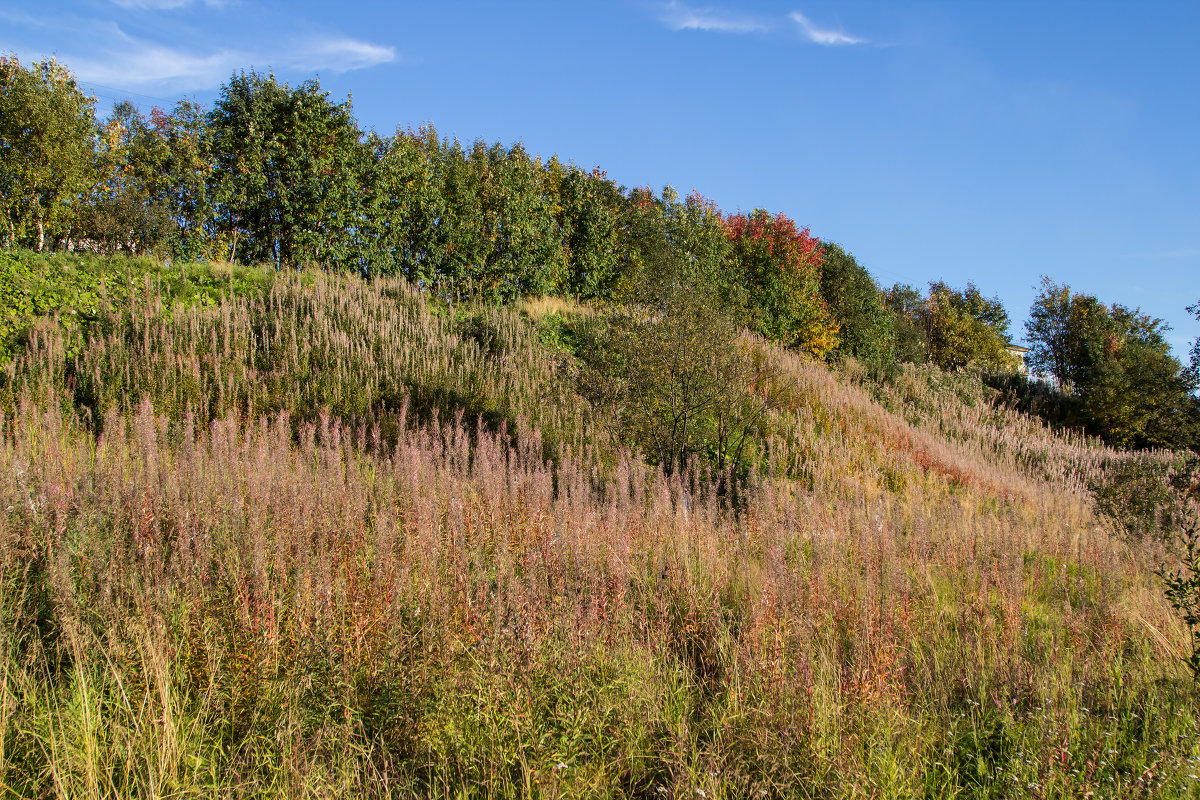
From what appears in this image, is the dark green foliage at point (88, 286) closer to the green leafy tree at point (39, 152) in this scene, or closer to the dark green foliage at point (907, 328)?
the green leafy tree at point (39, 152)

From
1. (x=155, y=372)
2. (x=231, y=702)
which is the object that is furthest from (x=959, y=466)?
(x=155, y=372)

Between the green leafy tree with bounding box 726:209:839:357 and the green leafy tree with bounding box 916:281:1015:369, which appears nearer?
the green leafy tree with bounding box 726:209:839:357

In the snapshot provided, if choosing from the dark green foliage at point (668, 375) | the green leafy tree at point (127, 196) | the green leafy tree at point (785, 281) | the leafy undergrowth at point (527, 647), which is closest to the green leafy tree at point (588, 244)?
the green leafy tree at point (785, 281)

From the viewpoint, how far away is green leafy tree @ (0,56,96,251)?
68.0ft

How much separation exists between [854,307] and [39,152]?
33068mm

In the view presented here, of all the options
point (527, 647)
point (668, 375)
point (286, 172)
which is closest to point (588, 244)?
point (286, 172)

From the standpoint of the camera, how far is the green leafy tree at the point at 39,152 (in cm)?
2072

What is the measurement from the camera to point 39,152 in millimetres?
21516

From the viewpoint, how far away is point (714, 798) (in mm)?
2189

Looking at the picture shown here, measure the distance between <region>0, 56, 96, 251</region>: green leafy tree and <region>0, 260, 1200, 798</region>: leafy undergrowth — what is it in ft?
68.8

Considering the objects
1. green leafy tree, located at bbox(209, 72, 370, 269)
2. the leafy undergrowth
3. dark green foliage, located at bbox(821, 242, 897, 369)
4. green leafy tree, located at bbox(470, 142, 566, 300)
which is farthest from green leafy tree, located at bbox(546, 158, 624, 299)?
the leafy undergrowth

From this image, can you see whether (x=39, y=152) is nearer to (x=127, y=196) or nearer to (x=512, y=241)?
(x=127, y=196)

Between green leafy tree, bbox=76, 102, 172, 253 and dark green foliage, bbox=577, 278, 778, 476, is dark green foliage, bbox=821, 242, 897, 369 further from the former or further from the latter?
green leafy tree, bbox=76, 102, 172, 253

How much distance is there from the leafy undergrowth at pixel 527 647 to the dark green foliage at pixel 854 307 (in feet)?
88.5
